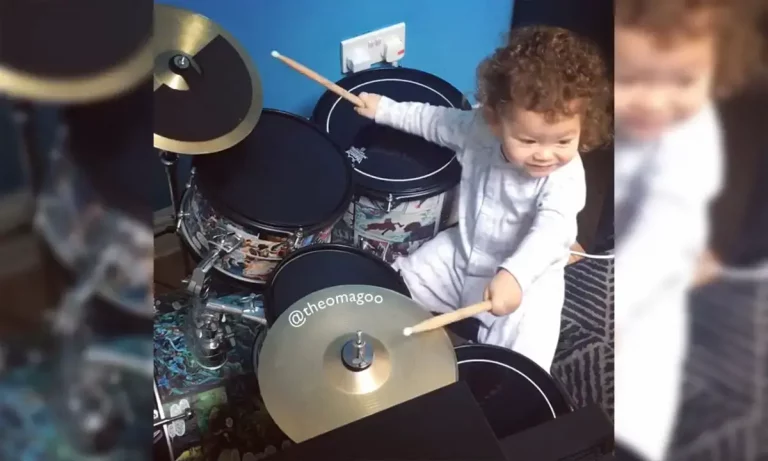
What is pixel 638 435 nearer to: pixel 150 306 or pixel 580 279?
pixel 580 279

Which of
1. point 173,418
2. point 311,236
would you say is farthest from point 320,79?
point 173,418

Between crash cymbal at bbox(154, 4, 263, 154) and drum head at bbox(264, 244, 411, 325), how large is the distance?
0.14 meters

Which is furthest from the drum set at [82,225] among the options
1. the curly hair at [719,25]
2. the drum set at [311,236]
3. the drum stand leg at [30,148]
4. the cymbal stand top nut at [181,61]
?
the curly hair at [719,25]

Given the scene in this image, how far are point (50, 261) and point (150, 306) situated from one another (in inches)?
1.8

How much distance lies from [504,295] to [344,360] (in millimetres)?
204

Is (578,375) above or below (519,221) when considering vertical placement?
below

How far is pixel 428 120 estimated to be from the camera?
876 mm

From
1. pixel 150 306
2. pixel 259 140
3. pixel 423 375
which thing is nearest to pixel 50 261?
pixel 150 306

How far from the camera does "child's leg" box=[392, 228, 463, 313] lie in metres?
0.80

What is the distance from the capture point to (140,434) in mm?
356

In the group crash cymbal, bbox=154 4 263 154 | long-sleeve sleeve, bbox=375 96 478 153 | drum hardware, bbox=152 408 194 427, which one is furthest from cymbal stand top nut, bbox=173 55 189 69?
drum hardware, bbox=152 408 194 427

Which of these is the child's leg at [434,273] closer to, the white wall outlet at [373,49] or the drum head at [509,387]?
the drum head at [509,387]

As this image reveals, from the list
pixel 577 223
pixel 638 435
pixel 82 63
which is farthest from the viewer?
pixel 577 223

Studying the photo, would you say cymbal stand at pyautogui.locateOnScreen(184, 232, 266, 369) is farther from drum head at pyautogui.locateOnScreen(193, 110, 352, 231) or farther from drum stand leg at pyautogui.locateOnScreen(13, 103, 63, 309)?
drum stand leg at pyautogui.locateOnScreen(13, 103, 63, 309)
